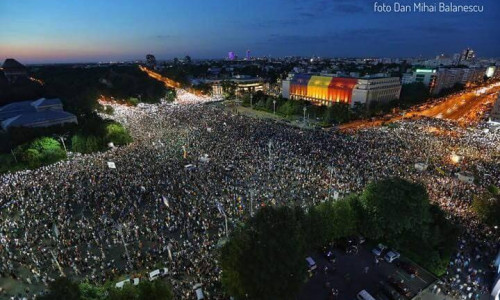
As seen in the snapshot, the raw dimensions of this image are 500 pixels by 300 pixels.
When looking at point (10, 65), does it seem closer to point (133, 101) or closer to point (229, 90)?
point (133, 101)

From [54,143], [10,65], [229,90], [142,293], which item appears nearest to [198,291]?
[142,293]

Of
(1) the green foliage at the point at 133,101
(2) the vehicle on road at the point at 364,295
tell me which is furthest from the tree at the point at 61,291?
(1) the green foliage at the point at 133,101

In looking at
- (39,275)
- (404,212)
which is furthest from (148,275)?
(404,212)

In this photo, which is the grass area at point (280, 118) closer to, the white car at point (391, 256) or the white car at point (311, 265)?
the white car at point (391, 256)

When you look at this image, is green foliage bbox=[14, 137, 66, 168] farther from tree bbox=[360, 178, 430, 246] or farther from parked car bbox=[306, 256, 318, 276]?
tree bbox=[360, 178, 430, 246]

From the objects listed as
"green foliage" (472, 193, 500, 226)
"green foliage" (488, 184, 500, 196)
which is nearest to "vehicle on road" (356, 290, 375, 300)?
"green foliage" (472, 193, 500, 226)

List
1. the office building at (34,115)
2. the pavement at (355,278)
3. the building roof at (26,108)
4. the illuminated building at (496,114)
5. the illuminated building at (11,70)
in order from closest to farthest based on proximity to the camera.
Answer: the pavement at (355,278) < the office building at (34,115) < the building roof at (26,108) < the illuminated building at (496,114) < the illuminated building at (11,70)

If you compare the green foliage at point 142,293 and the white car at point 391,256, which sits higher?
the green foliage at point 142,293
